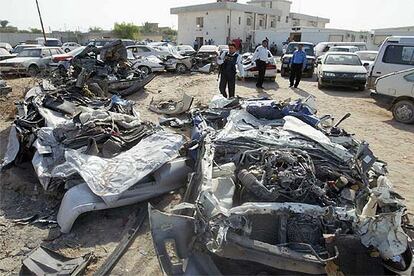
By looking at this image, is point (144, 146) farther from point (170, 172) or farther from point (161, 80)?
point (161, 80)

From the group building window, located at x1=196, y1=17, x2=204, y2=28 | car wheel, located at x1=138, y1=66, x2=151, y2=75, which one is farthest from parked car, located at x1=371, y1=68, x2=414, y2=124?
building window, located at x1=196, y1=17, x2=204, y2=28

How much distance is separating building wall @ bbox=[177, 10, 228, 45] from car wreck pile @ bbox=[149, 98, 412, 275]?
36.2 m

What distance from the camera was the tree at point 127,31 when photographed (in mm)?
53438

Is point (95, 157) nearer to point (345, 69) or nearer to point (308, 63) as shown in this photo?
point (345, 69)

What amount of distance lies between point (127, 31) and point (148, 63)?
4182 cm

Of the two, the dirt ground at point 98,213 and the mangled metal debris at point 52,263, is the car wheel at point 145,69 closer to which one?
the dirt ground at point 98,213

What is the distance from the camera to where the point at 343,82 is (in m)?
12.2

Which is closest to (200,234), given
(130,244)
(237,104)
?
(130,244)

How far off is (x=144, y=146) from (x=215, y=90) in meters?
7.94

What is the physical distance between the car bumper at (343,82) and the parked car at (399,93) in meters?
3.72

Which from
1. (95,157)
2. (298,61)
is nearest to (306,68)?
(298,61)

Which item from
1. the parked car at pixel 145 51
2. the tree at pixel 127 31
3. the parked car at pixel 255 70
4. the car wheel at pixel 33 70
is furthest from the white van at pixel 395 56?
the tree at pixel 127 31

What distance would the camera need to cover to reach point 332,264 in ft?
7.78

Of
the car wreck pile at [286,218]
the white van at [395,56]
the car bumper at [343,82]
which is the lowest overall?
the car bumper at [343,82]
